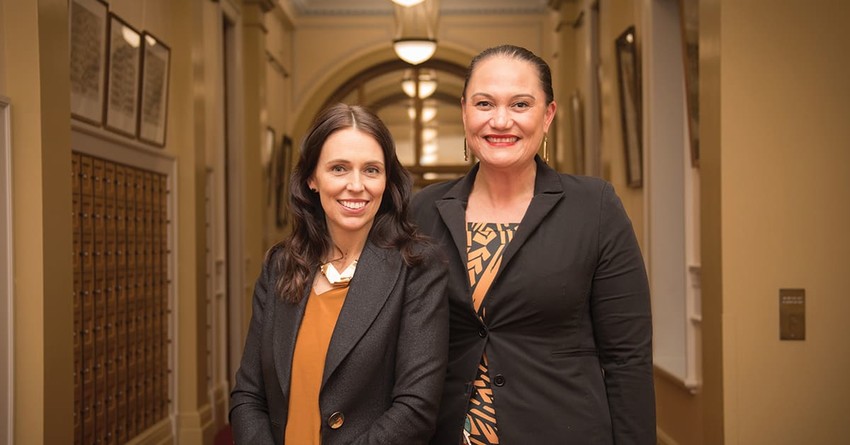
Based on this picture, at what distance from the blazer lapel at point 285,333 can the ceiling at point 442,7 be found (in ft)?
37.9

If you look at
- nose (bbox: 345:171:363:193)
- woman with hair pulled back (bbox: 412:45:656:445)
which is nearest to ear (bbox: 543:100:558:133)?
woman with hair pulled back (bbox: 412:45:656:445)

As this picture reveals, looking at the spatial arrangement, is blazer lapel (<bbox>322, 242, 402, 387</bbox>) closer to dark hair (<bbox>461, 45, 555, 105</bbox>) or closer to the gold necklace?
the gold necklace

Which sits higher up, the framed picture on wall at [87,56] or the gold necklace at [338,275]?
the framed picture on wall at [87,56]

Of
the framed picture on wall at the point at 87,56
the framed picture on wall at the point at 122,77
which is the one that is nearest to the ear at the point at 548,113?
the framed picture on wall at the point at 87,56

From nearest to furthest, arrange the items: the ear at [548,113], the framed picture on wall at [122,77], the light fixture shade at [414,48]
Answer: the ear at [548,113] < the framed picture on wall at [122,77] < the light fixture shade at [414,48]

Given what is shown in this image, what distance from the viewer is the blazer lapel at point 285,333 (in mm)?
2217

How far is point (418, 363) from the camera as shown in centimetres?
219

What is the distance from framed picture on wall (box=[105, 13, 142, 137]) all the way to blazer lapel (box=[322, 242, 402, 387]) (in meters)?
3.71

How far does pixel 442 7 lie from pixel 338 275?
11535 millimetres

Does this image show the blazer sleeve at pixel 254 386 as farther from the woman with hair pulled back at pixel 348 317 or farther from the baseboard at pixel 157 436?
the baseboard at pixel 157 436

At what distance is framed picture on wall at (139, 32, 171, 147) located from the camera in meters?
6.19

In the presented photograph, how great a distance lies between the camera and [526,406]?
2.29m

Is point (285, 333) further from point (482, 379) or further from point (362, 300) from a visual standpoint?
point (482, 379)

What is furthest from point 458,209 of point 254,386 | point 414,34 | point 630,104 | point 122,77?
point 414,34
